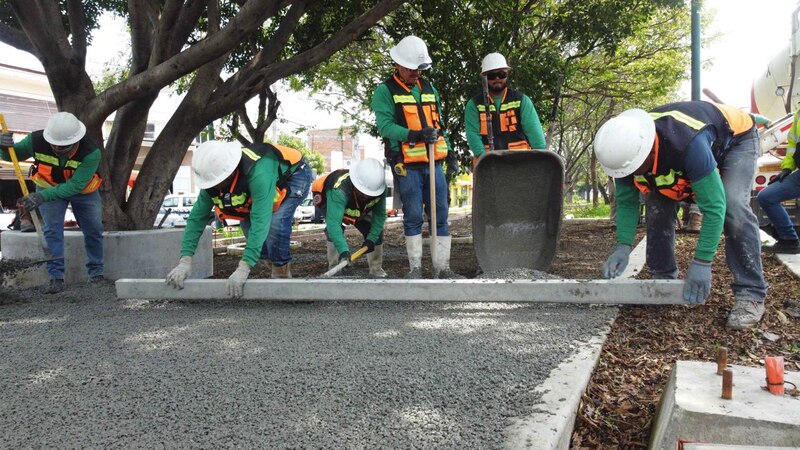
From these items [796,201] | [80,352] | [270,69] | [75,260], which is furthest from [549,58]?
[80,352]

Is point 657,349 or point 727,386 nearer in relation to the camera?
point 727,386

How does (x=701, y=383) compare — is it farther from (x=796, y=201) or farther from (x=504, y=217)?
(x=796, y=201)

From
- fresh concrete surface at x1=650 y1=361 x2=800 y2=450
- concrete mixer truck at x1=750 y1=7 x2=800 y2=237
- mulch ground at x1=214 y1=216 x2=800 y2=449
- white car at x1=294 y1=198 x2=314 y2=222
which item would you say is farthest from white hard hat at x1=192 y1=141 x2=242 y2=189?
white car at x1=294 y1=198 x2=314 y2=222

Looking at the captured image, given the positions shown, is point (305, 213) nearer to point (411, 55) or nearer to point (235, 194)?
point (411, 55)

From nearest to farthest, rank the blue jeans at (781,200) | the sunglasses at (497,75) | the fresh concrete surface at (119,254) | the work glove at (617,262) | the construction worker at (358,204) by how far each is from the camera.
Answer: the work glove at (617,262), the construction worker at (358,204), the blue jeans at (781,200), the sunglasses at (497,75), the fresh concrete surface at (119,254)

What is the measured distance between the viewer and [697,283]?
3143 mm

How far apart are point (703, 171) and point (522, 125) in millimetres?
2234

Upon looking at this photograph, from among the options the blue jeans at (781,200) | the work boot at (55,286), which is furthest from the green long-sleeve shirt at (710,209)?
the work boot at (55,286)

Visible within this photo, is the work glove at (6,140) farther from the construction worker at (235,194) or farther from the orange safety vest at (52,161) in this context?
the construction worker at (235,194)

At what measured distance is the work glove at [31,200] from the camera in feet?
15.8

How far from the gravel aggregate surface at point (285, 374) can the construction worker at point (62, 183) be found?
1.41 m

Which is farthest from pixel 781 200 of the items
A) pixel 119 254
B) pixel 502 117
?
pixel 119 254

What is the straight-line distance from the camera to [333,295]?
3.78 metres

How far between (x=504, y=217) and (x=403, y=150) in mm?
987
